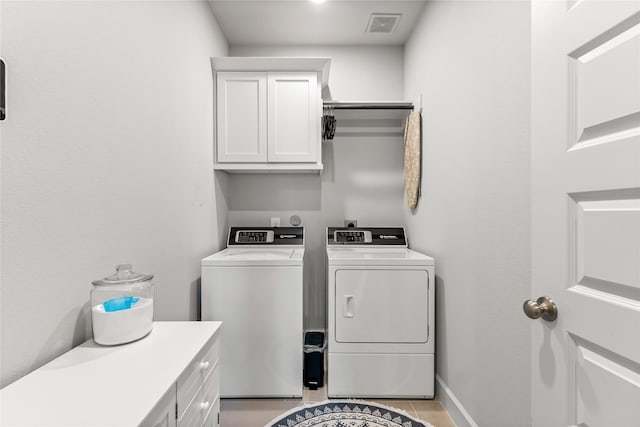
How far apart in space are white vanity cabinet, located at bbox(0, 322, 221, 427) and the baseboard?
1310mm

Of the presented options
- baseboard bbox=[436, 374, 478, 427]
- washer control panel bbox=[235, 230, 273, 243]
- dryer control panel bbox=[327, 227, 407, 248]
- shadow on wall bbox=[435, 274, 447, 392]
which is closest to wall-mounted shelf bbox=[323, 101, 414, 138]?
dryer control panel bbox=[327, 227, 407, 248]

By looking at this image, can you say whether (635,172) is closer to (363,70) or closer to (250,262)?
(250,262)

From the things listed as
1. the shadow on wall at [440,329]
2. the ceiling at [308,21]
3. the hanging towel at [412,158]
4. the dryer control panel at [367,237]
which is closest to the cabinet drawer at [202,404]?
the shadow on wall at [440,329]

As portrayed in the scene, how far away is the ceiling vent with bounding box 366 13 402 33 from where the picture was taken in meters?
2.38

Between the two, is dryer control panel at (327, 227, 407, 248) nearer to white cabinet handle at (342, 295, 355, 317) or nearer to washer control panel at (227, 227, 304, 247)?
washer control panel at (227, 227, 304, 247)

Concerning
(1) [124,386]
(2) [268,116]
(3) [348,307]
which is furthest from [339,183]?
(1) [124,386]

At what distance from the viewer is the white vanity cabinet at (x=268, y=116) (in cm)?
243

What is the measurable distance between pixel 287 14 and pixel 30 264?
92.1 inches

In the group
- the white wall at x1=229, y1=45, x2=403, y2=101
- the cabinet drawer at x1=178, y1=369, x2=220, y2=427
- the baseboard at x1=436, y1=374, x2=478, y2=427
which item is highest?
the white wall at x1=229, y1=45, x2=403, y2=101

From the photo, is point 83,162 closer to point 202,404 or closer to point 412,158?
point 202,404

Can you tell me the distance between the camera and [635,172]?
23.5 inches

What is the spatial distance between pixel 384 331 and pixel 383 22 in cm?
236

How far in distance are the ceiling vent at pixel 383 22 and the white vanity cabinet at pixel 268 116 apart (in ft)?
1.81

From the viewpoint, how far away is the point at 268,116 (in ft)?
7.99
